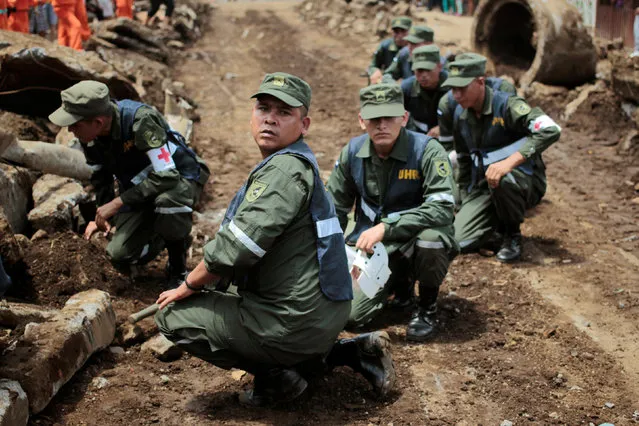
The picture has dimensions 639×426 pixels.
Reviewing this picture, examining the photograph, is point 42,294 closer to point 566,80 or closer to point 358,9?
point 566,80

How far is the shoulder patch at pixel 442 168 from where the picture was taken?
481cm

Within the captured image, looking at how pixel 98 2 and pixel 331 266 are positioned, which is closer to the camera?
pixel 331 266

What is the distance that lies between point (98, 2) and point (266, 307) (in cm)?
1345

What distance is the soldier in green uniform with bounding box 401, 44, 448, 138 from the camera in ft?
24.0

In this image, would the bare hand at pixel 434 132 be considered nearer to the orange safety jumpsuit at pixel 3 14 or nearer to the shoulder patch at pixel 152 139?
the shoulder patch at pixel 152 139

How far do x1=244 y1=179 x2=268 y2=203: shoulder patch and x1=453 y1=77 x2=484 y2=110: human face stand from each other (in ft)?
10.2

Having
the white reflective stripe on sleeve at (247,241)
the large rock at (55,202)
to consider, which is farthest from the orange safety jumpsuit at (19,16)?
the white reflective stripe on sleeve at (247,241)

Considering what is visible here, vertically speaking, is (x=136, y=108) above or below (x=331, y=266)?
above

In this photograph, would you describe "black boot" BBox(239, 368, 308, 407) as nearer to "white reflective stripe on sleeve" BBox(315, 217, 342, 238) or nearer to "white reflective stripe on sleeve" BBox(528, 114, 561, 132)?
"white reflective stripe on sleeve" BBox(315, 217, 342, 238)

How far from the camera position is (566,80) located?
11078 millimetres

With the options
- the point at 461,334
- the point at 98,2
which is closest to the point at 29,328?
the point at 461,334

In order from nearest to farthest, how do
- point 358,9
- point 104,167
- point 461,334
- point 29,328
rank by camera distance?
point 29,328, point 461,334, point 104,167, point 358,9

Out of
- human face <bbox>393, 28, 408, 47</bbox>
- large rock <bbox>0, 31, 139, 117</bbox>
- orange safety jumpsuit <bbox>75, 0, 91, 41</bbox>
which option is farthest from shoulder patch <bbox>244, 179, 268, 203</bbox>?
orange safety jumpsuit <bbox>75, 0, 91, 41</bbox>

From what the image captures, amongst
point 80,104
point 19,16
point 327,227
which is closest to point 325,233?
point 327,227
